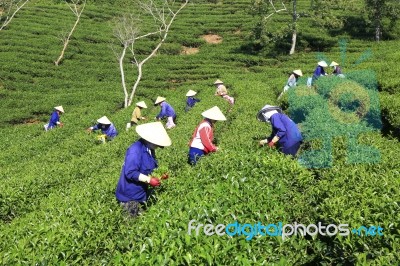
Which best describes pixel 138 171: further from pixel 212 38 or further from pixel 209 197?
pixel 212 38

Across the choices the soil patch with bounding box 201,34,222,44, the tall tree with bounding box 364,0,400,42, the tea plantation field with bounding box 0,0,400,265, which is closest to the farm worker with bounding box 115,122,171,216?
the tea plantation field with bounding box 0,0,400,265

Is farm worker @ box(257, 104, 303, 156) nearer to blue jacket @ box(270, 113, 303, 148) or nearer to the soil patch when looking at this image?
blue jacket @ box(270, 113, 303, 148)

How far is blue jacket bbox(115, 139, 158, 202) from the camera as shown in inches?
254

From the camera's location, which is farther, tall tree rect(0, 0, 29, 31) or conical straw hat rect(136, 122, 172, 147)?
tall tree rect(0, 0, 29, 31)

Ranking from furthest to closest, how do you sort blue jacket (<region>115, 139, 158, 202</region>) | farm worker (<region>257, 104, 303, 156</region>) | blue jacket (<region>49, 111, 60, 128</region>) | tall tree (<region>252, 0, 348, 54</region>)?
tall tree (<region>252, 0, 348, 54</region>)
blue jacket (<region>49, 111, 60, 128</region>)
farm worker (<region>257, 104, 303, 156</region>)
blue jacket (<region>115, 139, 158, 202</region>)

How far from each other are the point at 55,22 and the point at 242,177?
4829cm

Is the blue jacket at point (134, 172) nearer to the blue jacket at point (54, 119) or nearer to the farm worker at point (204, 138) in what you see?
the farm worker at point (204, 138)

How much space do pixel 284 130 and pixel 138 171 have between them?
3.47m

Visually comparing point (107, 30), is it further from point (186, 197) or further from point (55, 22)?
point (186, 197)

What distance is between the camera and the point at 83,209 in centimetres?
592

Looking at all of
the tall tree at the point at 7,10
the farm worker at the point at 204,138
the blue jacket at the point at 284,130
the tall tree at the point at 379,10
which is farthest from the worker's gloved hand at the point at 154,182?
the tall tree at the point at 379,10

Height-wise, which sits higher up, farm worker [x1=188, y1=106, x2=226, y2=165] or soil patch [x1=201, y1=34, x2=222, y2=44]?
farm worker [x1=188, y1=106, x2=226, y2=165]

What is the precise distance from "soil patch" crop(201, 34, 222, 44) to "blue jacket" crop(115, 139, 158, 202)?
1579 inches

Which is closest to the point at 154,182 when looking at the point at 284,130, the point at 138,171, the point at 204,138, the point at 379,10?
the point at 138,171
